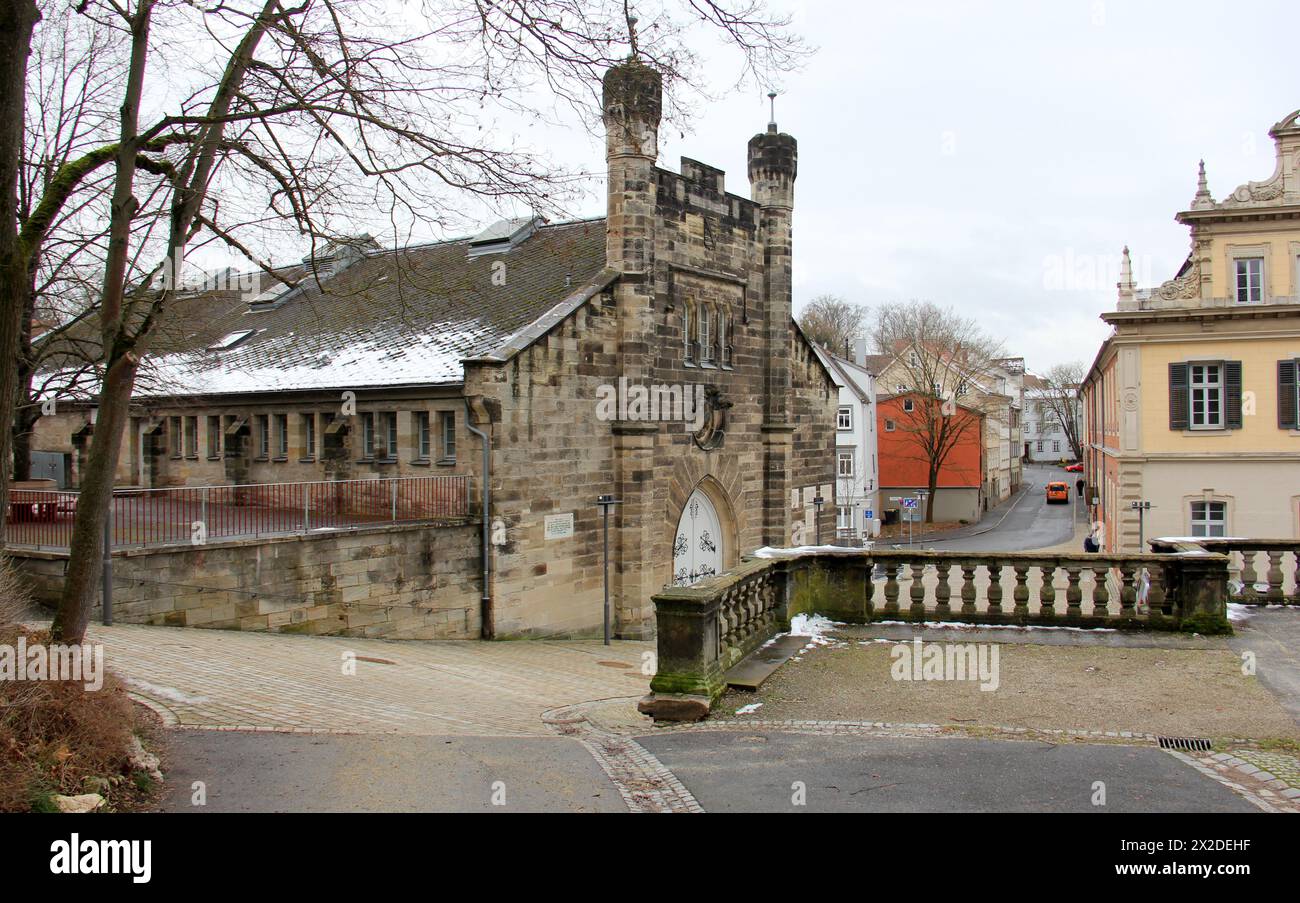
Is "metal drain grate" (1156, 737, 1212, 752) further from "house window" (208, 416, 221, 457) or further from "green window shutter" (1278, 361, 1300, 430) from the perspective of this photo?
"green window shutter" (1278, 361, 1300, 430)

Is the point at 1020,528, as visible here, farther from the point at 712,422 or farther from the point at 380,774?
the point at 380,774

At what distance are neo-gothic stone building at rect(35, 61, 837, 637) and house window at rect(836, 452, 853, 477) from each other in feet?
84.9

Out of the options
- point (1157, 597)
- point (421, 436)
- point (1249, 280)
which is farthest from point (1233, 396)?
point (421, 436)

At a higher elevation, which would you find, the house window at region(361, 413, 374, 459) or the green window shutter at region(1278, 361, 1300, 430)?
the green window shutter at region(1278, 361, 1300, 430)

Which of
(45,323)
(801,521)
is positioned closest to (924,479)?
(801,521)

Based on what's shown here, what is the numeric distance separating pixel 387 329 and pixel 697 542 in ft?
29.8

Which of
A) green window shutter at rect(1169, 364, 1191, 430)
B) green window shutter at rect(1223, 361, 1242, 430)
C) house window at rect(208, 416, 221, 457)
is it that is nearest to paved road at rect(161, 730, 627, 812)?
house window at rect(208, 416, 221, 457)

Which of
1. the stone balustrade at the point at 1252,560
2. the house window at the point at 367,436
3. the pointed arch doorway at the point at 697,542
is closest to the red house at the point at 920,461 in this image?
the pointed arch doorway at the point at 697,542

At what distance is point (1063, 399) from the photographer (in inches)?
4070

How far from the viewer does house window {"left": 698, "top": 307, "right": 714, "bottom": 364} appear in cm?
2492

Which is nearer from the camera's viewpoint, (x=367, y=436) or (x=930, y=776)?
(x=930, y=776)

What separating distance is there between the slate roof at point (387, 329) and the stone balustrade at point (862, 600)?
34.6 ft

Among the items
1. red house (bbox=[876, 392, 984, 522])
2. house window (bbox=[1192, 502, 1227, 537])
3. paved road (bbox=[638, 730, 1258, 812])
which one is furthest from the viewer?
red house (bbox=[876, 392, 984, 522])

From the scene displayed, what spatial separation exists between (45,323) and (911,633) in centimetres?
1663
